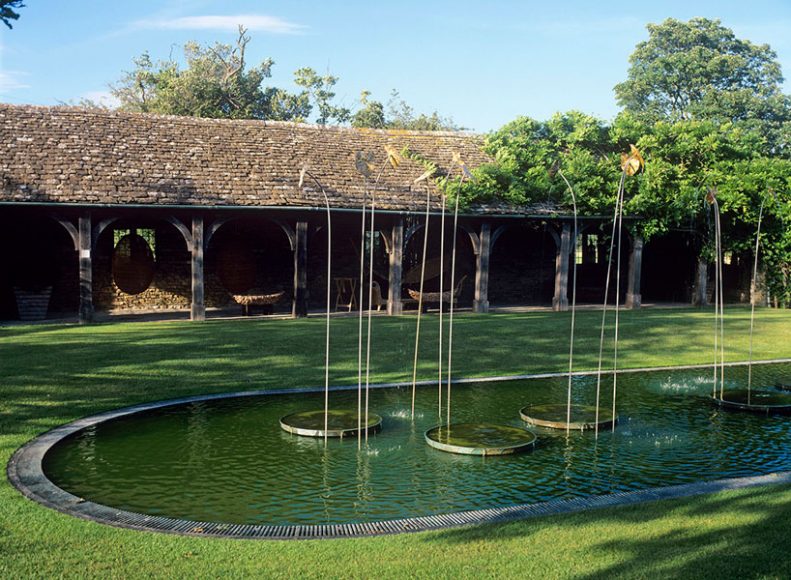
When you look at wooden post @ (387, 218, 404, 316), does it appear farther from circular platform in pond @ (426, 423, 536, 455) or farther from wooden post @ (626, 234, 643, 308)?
circular platform in pond @ (426, 423, 536, 455)

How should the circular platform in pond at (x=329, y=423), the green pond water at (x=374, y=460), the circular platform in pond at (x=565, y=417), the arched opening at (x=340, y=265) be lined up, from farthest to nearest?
the arched opening at (x=340, y=265) < the circular platform in pond at (x=565, y=417) < the circular platform in pond at (x=329, y=423) < the green pond water at (x=374, y=460)

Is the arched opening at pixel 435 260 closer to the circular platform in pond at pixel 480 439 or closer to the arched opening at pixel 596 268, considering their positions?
the arched opening at pixel 596 268

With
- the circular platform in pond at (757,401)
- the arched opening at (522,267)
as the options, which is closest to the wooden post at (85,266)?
the arched opening at (522,267)

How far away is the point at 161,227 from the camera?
875 inches

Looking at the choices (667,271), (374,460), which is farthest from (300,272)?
(667,271)

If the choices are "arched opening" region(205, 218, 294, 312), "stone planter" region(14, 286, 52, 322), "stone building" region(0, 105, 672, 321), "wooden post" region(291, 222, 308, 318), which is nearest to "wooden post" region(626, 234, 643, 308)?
"stone building" region(0, 105, 672, 321)

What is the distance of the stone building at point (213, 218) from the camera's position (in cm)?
1881

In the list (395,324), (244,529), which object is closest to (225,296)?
(395,324)

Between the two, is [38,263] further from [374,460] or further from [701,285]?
[701,285]

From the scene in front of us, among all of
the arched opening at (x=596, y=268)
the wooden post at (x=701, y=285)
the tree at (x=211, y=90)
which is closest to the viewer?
the wooden post at (x=701, y=285)

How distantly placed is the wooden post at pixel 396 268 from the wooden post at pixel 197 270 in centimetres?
482

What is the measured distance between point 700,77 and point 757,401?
1648 inches

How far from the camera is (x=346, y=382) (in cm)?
1144

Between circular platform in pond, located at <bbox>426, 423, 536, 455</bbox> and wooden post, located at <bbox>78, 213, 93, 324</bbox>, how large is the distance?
40.2 feet
